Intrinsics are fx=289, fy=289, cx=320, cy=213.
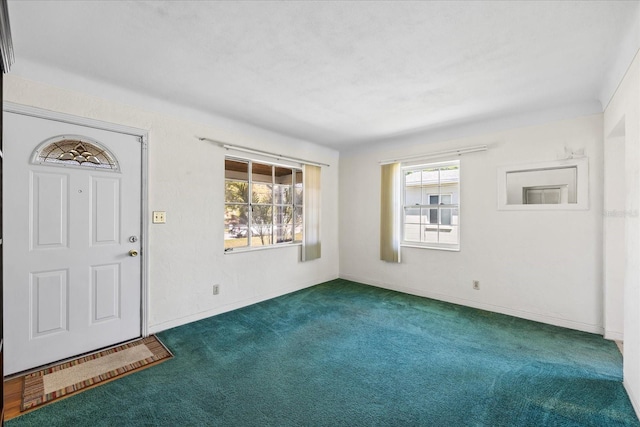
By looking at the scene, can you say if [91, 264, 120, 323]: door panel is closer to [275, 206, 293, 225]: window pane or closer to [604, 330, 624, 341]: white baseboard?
[275, 206, 293, 225]: window pane

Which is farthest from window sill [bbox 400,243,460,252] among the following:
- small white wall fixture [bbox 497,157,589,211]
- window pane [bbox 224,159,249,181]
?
window pane [bbox 224,159,249,181]

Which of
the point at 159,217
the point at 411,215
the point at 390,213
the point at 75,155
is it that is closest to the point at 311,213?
the point at 390,213

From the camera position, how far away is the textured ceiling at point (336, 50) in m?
1.76

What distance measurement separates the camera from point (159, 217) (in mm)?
3105

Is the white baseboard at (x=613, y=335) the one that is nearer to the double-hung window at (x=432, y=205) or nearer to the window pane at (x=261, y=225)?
the double-hung window at (x=432, y=205)

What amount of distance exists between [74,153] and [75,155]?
2 centimetres

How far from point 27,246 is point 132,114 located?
1.47m

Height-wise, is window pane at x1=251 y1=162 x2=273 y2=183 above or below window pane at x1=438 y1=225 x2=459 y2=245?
above

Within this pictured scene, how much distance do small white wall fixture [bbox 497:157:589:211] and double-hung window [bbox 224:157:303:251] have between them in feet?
9.63

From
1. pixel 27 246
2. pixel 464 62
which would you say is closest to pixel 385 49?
pixel 464 62

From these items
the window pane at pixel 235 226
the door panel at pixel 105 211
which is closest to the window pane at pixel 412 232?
the window pane at pixel 235 226

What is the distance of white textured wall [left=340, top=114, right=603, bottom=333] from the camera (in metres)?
3.15

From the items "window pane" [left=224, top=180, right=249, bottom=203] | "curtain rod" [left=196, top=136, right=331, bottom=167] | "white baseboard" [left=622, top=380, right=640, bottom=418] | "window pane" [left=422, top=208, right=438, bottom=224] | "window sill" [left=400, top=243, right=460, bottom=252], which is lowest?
"white baseboard" [left=622, top=380, right=640, bottom=418]

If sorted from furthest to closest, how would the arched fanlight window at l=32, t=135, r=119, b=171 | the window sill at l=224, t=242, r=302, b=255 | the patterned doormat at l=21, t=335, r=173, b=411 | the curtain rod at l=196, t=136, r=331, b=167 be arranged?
the window sill at l=224, t=242, r=302, b=255 → the curtain rod at l=196, t=136, r=331, b=167 → the arched fanlight window at l=32, t=135, r=119, b=171 → the patterned doormat at l=21, t=335, r=173, b=411
